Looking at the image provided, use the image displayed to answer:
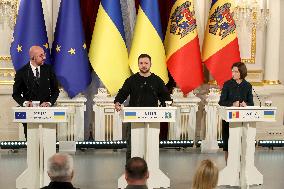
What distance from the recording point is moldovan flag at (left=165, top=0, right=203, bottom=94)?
7.94 metres

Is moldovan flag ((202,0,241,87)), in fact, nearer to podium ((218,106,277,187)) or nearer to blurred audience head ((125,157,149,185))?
podium ((218,106,277,187))

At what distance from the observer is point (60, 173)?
3156 millimetres

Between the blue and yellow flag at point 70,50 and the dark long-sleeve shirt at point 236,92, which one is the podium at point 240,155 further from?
the blue and yellow flag at point 70,50

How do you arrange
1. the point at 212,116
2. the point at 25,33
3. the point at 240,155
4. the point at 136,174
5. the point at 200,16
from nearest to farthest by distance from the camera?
the point at 136,174 < the point at 240,155 < the point at 25,33 < the point at 212,116 < the point at 200,16

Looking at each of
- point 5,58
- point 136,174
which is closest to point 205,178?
point 136,174

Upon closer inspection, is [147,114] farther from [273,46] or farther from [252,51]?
[273,46]

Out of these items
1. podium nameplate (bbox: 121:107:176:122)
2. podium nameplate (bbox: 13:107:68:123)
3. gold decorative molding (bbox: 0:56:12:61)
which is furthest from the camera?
gold decorative molding (bbox: 0:56:12:61)

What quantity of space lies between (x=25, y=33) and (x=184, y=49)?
7.84 ft

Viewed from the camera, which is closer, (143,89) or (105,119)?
(143,89)

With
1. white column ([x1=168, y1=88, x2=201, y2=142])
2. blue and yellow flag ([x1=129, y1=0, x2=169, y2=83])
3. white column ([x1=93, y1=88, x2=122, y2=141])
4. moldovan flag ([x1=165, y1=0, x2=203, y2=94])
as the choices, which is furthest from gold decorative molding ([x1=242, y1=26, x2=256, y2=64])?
white column ([x1=93, y1=88, x2=122, y2=141])

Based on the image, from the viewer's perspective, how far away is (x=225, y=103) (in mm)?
6000

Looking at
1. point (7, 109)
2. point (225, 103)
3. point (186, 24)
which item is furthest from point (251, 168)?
point (7, 109)

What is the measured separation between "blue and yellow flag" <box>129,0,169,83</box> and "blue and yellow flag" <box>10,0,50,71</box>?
1380 mm

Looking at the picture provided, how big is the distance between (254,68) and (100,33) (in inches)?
104
